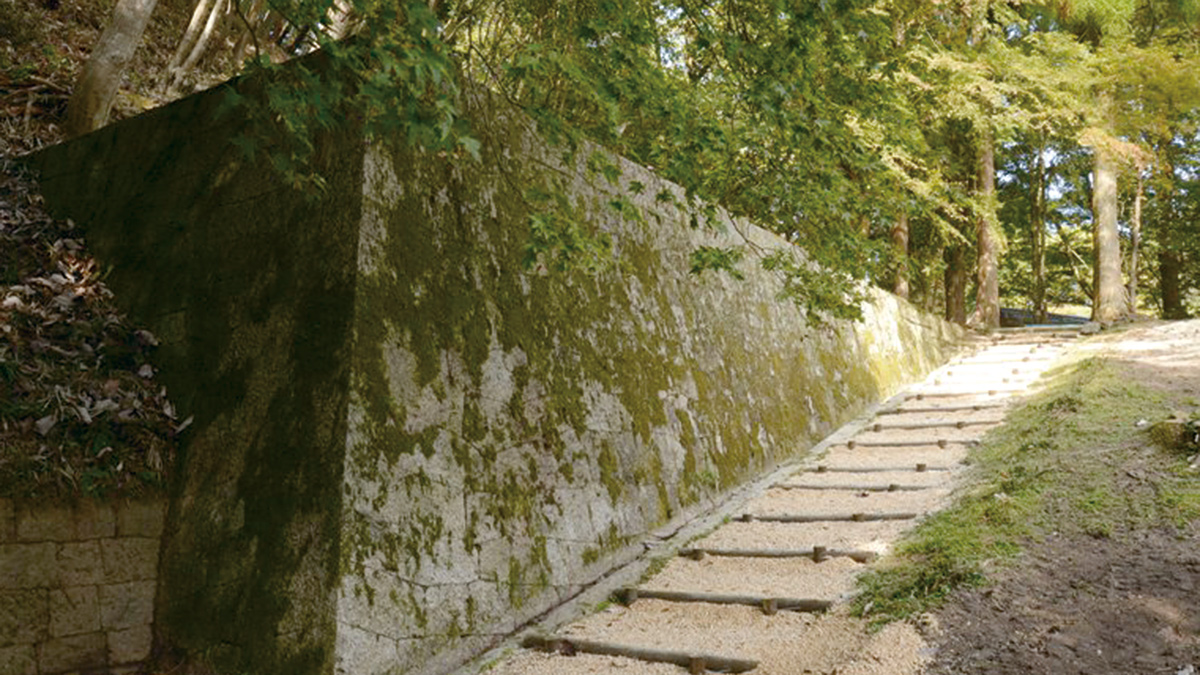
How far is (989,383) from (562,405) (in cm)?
754

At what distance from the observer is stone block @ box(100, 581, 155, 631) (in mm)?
3525

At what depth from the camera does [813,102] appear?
4.50 meters

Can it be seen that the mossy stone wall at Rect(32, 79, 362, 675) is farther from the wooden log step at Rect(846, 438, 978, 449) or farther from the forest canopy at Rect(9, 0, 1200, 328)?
the wooden log step at Rect(846, 438, 978, 449)

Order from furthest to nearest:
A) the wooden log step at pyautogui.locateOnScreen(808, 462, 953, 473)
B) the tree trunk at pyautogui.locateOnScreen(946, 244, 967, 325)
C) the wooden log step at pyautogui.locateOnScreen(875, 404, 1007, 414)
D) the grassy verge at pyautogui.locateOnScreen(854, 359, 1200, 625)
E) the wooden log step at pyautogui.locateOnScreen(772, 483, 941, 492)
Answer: the tree trunk at pyautogui.locateOnScreen(946, 244, 967, 325) → the wooden log step at pyautogui.locateOnScreen(875, 404, 1007, 414) → the wooden log step at pyautogui.locateOnScreen(808, 462, 953, 473) → the wooden log step at pyautogui.locateOnScreen(772, 483, 941, 492) → the grassy verge at pyautogui.locateOnScreen(854, 359, 1200, 625)

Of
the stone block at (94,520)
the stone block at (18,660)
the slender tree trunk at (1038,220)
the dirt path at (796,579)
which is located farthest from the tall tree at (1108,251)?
the stone block at (18,660)

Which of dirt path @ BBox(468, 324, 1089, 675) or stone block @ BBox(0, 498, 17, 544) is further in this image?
dirt path @ BBox(468, 324, 1089, 675)

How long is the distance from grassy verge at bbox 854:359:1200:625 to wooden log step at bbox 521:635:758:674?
74cm

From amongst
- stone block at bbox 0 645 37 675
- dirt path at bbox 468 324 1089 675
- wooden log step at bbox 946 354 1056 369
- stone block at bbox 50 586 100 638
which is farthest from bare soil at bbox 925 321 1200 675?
wooden log step at bbox 946 354 1056 369

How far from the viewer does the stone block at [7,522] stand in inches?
129

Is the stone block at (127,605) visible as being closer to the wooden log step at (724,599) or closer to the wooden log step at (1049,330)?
the wooden log step at (724,599)

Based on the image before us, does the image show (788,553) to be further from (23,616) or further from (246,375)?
(23,616)

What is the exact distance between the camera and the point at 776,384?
25.5ft

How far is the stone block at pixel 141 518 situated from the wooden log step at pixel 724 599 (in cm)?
246

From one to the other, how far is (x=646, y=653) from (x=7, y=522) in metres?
2.88
